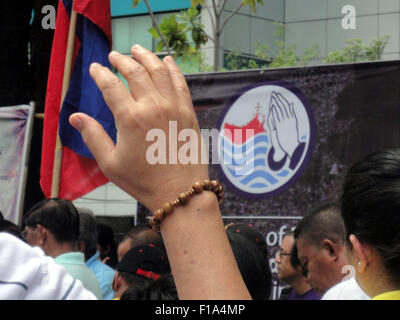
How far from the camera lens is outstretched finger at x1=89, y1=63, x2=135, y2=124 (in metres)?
0.78

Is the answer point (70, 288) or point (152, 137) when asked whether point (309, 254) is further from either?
point (152, 137)

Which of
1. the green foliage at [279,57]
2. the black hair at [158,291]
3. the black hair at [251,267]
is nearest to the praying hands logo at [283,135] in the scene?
the black hair at [251,267]

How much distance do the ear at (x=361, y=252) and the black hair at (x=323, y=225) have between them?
1.60 meters

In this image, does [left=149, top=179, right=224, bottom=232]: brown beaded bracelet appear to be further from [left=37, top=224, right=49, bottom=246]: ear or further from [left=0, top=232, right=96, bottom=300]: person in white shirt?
[left=37, top=224, right=49, bottom=246]: ear

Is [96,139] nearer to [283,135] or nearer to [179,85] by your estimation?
[179,85]

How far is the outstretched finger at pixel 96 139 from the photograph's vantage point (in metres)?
0.80

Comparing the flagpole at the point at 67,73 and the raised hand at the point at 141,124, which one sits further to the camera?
the flagpole at the point at 67,73

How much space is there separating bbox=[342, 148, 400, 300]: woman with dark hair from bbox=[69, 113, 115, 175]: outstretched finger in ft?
1.93

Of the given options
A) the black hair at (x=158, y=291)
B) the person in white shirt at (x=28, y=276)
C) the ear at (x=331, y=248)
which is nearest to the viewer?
the person in white shirt at (x=28, y=276)

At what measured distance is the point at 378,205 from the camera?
1160 mm

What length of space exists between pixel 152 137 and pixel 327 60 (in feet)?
44.2

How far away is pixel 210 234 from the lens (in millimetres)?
790

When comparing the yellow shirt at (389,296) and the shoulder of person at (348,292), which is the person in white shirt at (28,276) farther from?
the shoulder of person at (348,292)
